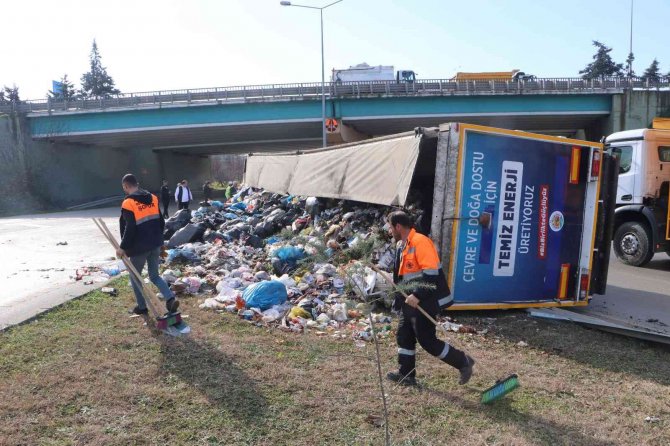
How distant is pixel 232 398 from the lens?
3.69m

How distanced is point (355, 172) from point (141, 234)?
13.6ft

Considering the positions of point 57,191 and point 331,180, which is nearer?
point 331,180

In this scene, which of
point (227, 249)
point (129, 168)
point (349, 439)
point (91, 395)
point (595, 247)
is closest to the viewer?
point (349, 439)

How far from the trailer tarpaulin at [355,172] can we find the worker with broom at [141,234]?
3.12 m

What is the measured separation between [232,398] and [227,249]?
577 cm

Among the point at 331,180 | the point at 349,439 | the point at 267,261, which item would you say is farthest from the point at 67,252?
the point at 349,439

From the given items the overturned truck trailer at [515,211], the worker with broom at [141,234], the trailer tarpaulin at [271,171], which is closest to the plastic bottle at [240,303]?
the worker with broom at [141,234]

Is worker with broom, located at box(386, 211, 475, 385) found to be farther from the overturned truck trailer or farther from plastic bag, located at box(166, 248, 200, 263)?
plastic bag, located at box(166, 248, 200, 263)

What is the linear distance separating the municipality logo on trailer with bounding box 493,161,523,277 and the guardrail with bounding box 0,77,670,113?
23656 millimetres

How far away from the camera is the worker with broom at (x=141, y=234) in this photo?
5.25 m

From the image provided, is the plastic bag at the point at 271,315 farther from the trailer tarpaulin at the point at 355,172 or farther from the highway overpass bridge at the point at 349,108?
the highway overpass bridge at the point at 349,108

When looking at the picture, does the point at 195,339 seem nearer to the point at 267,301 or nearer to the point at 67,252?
the point at 267,301

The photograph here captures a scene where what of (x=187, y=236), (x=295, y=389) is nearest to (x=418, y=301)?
(x=295, y=389)

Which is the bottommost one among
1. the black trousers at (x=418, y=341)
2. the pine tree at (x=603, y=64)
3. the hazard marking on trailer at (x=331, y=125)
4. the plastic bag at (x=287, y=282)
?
the plastic bag at (x=287, y=282)
